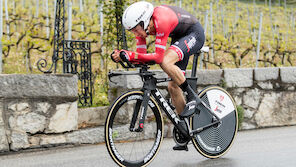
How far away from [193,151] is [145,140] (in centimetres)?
113

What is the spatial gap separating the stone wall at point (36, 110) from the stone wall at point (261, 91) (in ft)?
7.03

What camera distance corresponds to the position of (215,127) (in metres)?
4.73

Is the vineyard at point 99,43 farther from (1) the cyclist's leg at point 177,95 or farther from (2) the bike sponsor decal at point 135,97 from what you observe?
(2) the bike sponsor decal at point 135,97

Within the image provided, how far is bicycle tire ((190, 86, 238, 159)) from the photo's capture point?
4.59 meters

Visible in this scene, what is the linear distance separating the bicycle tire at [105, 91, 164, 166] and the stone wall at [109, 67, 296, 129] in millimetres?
2346

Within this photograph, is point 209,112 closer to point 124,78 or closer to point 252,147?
point 252,147

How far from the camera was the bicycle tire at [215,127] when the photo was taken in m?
4.59

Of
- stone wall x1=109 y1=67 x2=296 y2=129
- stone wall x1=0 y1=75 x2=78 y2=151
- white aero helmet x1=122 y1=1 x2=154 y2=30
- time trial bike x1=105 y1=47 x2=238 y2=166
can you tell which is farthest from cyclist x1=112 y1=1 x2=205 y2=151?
stone wall x1=109 y1=67 x2=296 y2=129

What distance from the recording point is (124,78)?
19.0ft

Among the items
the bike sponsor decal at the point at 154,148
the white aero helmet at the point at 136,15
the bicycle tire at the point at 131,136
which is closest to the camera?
the white aero helmet at the point at 136,15

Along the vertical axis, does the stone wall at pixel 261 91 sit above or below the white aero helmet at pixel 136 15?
below

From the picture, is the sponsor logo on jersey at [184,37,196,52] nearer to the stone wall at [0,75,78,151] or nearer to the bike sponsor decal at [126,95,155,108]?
the bike sponsor decal at [126,95,155,108]

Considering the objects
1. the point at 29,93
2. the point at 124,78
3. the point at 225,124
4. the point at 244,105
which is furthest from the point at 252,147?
the point at 29,93

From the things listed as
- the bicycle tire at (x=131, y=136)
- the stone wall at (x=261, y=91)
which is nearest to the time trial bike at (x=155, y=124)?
the bicycle tire at (x=131, y=136)
